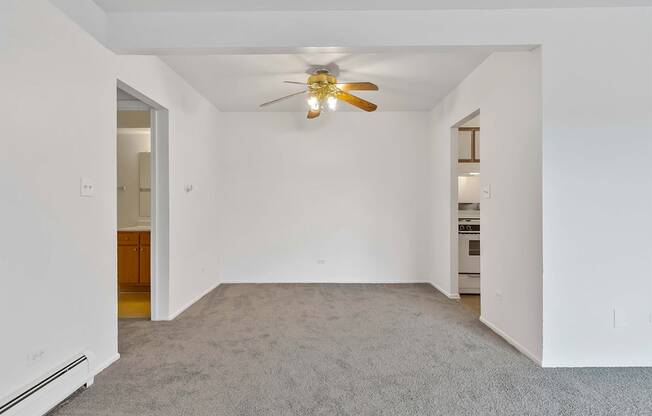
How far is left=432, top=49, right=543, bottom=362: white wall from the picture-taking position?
2734 millimetres

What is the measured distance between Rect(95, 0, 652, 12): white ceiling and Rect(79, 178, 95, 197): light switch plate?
1219 millimetres

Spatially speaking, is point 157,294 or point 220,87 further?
point 220,87

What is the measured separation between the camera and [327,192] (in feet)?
18.3

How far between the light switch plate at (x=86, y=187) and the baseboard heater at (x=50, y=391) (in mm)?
1043

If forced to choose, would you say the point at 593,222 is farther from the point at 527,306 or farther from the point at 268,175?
the point at 268,175

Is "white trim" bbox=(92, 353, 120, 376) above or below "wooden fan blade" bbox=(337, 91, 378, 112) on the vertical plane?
below

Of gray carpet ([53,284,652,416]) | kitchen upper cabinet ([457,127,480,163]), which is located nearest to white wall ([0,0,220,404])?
gray carpet ([53,284,652,416])

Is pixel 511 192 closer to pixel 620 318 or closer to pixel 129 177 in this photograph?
pixel 620 318

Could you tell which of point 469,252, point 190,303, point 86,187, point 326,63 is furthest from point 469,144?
point 86,187

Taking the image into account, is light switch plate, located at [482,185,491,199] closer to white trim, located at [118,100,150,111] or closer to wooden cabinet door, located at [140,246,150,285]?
white trim, located at [118,100,150,111]

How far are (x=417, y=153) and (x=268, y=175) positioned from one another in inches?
89.7

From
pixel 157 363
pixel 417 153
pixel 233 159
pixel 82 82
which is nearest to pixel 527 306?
pixel 157 363

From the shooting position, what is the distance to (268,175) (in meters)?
5.57

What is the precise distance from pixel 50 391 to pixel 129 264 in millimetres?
3122
